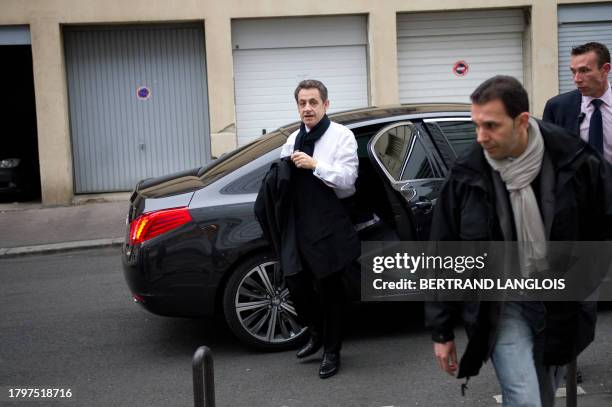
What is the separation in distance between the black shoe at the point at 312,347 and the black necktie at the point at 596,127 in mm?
2105

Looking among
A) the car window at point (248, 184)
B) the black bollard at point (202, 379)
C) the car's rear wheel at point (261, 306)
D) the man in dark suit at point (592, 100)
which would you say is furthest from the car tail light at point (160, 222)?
the black bollard at point (202, 379)

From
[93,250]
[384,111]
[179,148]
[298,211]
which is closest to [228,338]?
[298,211]

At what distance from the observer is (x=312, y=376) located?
5.56 metres

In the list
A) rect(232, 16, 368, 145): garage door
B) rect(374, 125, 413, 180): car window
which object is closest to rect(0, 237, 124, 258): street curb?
rect(232, 16, 368, 145): garage door

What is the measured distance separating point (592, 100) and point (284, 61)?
10.4 metres

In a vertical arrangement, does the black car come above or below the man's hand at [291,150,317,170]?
below

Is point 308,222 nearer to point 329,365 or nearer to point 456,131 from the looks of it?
point 329,365

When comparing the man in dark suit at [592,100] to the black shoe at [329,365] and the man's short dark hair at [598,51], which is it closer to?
the man's short dark hair at [598,51]

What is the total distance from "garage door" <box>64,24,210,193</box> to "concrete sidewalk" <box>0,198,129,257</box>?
27.7 inches

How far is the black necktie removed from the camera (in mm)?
4949

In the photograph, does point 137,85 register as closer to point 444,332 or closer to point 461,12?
point 461,12

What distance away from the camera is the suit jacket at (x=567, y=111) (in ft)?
16.5

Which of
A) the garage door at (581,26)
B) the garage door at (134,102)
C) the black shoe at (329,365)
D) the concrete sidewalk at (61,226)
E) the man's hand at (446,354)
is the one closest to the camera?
the man's hand at (446,354)

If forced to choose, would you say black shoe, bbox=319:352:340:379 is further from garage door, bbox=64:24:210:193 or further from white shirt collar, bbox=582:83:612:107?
garage door, bbox=64:24:210:193
